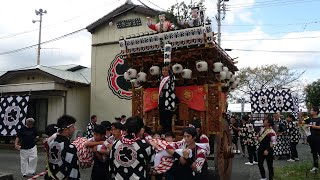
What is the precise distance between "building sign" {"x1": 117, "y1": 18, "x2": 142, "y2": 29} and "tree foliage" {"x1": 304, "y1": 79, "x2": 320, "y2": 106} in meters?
25.6

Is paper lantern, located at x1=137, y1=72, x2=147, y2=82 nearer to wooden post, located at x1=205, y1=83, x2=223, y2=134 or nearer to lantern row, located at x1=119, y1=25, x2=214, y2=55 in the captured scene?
lantern row, located at x1=119, y1=25, x2=214, y2=55

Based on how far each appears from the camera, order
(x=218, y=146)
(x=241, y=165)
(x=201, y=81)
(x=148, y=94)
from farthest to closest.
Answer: (x=241, y=165) < (x=148, y=94) < (x=201, y=81) < (x=218, y=146)

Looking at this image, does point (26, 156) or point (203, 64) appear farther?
point (26, 156)

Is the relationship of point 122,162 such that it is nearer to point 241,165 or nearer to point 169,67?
point 169,67

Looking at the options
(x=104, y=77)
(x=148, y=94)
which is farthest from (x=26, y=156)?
(x=104, y=77)

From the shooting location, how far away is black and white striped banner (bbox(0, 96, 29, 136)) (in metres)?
14.9

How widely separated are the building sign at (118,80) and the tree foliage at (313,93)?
83.6 feet

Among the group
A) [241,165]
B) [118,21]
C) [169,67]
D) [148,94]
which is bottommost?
[241,165]

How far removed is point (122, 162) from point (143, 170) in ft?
0.94

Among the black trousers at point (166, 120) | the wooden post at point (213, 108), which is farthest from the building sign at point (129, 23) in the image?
the wooden post at point (213, 108)

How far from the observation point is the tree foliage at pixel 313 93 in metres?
36.5

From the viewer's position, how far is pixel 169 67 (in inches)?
316

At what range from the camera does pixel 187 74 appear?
316 inches

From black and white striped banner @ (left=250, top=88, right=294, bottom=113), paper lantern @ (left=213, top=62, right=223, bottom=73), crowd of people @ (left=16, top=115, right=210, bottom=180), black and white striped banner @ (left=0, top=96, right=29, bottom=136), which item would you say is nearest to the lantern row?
paper lantern @ (left=213, top=62, right=223, bottom=73)
